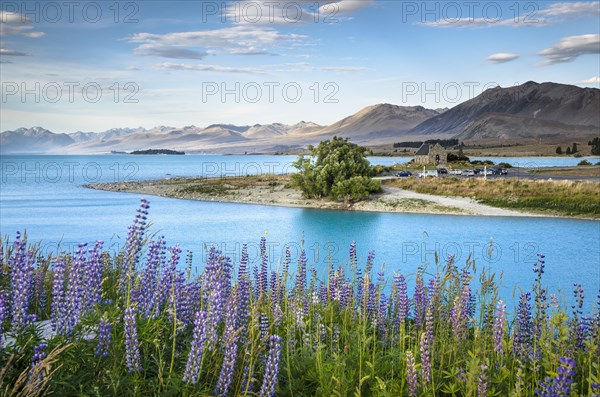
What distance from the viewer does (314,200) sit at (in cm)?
7050

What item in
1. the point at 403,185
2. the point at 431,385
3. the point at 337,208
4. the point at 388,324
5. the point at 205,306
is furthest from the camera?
the point at 403,185

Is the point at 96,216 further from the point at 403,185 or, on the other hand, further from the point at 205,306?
the point at 205,306

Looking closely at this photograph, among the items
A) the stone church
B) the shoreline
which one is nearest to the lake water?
the shoreline

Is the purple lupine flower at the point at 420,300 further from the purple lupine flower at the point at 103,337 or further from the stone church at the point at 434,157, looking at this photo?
the stone church at the point at 434,157

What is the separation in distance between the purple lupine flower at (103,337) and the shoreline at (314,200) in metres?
57.3

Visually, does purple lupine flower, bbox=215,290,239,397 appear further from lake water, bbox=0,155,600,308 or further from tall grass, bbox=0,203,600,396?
lake water, bbox=0,155,600,308

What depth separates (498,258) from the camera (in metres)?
39.8

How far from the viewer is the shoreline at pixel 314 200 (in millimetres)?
60500

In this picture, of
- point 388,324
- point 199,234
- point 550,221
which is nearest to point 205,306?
point 388,324

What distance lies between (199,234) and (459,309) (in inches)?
1918

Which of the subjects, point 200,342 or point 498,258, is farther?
point 498,258

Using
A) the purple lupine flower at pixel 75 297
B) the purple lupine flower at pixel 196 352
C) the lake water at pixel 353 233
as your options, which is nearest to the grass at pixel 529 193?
the lake water at pixel 353 233

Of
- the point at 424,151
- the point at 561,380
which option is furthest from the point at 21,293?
the point at 424,151

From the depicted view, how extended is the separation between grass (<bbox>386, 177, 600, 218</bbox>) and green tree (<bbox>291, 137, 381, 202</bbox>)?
24.6 feet
